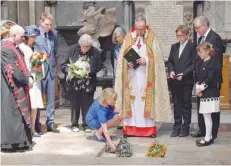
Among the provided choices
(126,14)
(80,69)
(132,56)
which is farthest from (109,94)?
(126,14)

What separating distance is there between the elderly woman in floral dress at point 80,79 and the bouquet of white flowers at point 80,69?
0.15 feet

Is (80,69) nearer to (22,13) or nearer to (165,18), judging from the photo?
(165,18)

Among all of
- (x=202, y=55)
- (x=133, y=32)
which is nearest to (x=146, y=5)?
(x=133, y=32)

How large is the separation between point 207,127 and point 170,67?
1.18 meters

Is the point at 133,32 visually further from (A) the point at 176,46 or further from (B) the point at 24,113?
(B) the point at 24,113

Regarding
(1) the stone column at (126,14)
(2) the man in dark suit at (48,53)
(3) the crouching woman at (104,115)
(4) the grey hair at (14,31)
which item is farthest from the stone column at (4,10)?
(4) the grey hair at (14,31)

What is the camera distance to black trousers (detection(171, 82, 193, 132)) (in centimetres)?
797

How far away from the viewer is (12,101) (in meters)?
6.83

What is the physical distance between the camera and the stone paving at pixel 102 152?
6418 mm

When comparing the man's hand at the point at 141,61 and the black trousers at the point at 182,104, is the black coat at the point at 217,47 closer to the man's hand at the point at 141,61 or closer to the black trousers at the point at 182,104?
the black trousers at the point at 182,104

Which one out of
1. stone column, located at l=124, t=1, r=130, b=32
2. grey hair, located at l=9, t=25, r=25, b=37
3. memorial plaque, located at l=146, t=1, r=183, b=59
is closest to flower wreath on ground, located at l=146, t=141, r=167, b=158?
grey hair, located at l=9, t=25, r=25, b=37

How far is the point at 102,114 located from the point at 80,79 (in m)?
1.12

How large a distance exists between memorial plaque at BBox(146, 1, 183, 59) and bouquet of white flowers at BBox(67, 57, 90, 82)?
14.5 ft

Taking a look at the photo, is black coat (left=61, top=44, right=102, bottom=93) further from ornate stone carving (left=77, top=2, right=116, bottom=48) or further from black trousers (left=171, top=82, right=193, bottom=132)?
ornate stone carving (left=77, top=2, right=116, bottom=48)
